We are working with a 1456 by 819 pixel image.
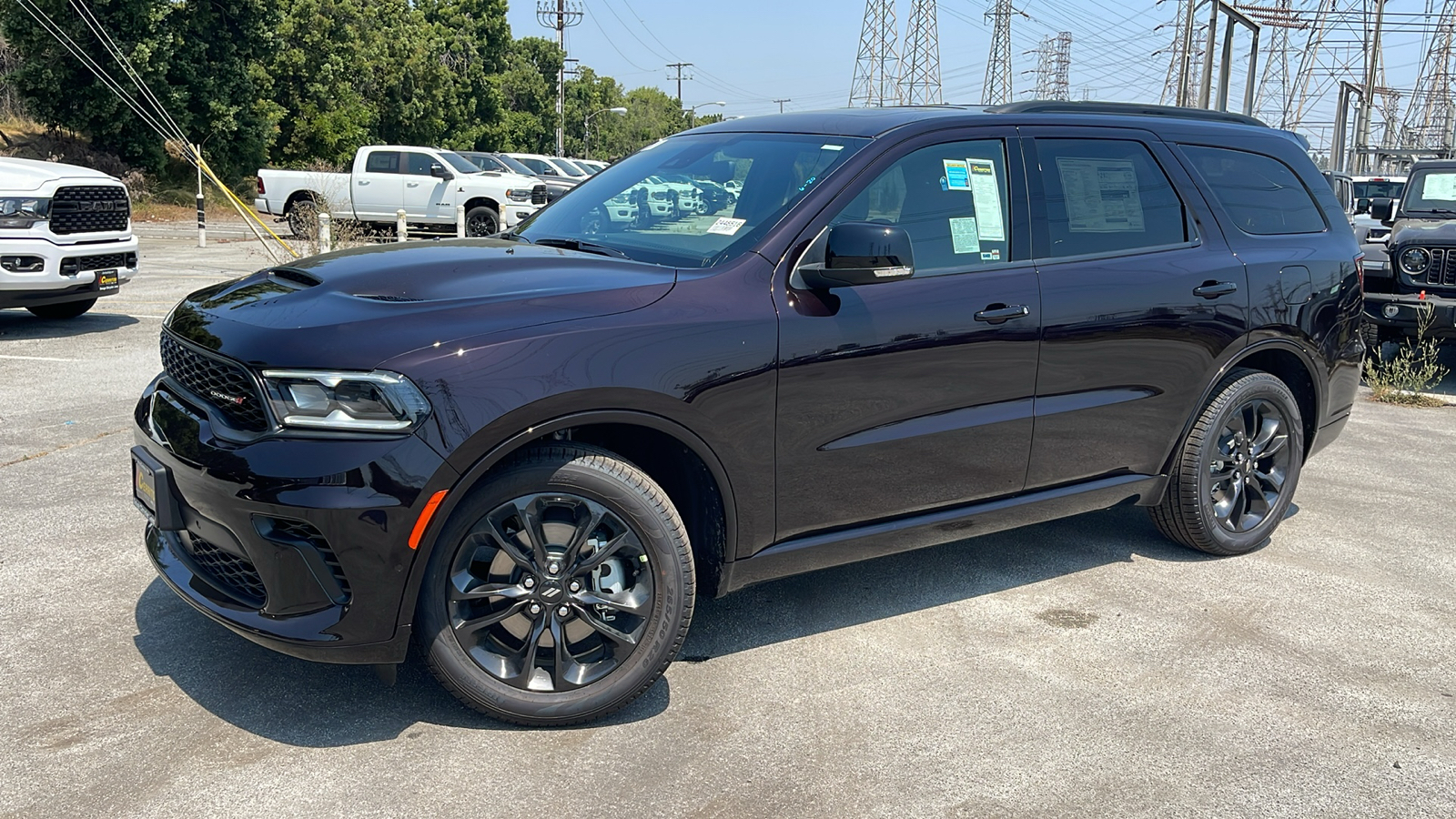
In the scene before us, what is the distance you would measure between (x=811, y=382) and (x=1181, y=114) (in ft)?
8.38

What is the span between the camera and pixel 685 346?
134 inches

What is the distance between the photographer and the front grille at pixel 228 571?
10.5 ft

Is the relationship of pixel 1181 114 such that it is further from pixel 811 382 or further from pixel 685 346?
pixel 685 346

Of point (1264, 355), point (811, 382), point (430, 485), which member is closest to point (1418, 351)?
point (1264, 355)

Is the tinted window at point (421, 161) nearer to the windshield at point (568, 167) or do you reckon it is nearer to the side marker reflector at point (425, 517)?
the windshield at point (568, 167)

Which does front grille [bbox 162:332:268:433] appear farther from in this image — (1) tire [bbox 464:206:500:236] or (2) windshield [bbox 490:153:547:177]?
(2) windshield [bbox 490:153:547:177]

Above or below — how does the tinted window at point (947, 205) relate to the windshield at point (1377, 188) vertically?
below

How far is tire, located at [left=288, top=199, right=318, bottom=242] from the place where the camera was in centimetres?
1814

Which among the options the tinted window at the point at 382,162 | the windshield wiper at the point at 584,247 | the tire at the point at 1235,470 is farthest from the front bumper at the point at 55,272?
the tinted window at the point at 382,162

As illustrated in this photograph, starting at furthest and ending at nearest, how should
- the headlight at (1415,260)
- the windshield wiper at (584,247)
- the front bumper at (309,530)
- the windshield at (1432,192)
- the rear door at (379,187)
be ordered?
the rear door at (379,187)
the windshield at (1432,192)
the headlight at (1415,260)
the windshield wiper at (584,247)
the front bumper at (309,530)

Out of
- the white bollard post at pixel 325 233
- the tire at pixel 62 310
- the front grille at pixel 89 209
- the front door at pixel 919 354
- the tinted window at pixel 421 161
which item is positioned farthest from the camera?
the tinted window at pixel 421 161

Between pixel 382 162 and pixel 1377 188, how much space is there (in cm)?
2051

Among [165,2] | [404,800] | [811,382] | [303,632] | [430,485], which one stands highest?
[165,2]

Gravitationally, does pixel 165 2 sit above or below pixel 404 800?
above
